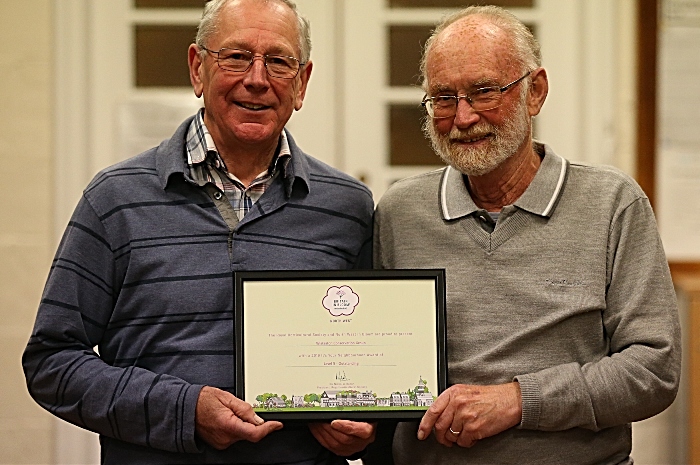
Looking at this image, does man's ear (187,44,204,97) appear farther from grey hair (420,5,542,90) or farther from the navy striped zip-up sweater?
grey hair (420,5,542,90)

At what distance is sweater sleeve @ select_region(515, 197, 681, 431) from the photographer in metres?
1.59

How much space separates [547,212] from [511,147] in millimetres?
153

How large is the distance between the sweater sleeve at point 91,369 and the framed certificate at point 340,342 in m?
0.14

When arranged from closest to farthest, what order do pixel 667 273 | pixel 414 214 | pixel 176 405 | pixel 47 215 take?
pixel 176 405, pixel 667 273, pixel 414 214, pixel 47 215

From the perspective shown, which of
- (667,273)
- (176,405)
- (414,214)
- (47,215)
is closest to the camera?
(176,405)

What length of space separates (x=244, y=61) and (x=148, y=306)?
0.53 metres

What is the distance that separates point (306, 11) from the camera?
9.80 feet

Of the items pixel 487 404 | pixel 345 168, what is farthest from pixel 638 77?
pixel 487 404

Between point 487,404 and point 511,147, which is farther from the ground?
point 511,147

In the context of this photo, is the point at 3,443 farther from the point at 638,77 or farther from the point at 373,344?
the point at 638,77

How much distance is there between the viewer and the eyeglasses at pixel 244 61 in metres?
1.72

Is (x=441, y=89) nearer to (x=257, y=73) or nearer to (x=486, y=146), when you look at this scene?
(x=486, y=146)

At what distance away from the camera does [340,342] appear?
1605 mm

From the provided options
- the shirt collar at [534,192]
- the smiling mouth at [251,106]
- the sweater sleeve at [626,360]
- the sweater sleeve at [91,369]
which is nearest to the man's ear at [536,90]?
the shirt collar at [534,192]
